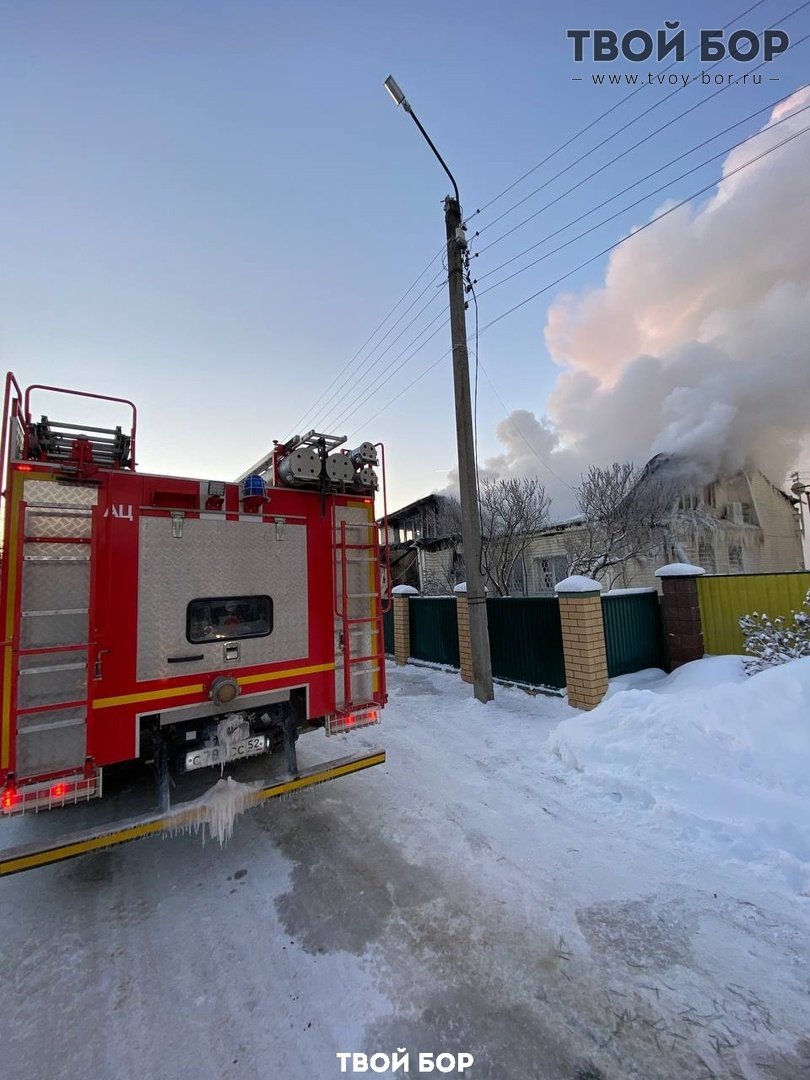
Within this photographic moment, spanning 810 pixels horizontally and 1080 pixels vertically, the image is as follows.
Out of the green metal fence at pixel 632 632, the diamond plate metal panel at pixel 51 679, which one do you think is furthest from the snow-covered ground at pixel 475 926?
the green metal fence at pixel 632 632

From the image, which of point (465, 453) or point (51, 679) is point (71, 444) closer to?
→ point (51, 679)

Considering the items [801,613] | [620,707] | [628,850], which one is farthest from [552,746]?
[801,613]

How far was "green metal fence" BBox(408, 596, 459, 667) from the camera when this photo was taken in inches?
424

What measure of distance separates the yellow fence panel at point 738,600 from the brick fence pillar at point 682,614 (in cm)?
16

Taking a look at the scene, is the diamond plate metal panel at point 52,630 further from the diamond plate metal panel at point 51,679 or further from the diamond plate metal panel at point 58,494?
the diamond plate metal panel at point 58,494

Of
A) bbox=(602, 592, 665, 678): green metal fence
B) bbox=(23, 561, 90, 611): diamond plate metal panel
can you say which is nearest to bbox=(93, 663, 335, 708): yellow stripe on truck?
bbox=(23, 561, 90, 611): diamond plate metal panel

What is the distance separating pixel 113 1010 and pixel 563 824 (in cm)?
323

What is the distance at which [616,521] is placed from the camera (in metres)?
12.5

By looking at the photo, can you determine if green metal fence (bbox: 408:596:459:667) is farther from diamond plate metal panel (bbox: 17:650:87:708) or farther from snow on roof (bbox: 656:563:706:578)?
diamond plate metal panel (bbox: 17:650:87:708)

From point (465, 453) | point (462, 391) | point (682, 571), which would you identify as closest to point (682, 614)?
point (682, 571)

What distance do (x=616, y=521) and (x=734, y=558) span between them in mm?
8160

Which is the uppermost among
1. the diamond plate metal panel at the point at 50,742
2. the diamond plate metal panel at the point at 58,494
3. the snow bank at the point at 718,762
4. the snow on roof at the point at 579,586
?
the diamond plate metal panel at the point at 58,494

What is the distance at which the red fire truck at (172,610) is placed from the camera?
296 cm

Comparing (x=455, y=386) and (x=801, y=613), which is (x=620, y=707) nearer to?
(x=801, y=613)
